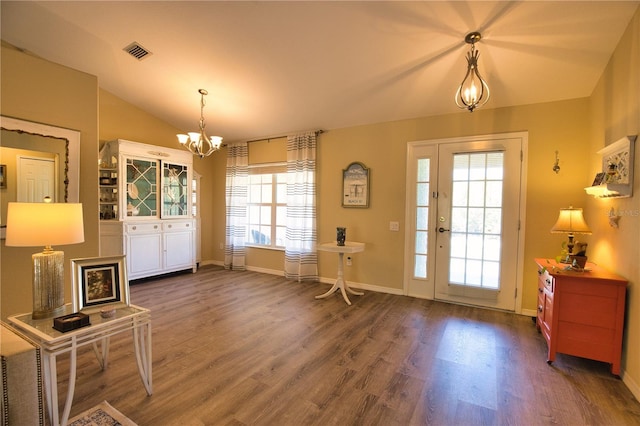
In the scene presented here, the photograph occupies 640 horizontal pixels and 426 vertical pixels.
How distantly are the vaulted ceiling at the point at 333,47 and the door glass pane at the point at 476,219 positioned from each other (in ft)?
2.45

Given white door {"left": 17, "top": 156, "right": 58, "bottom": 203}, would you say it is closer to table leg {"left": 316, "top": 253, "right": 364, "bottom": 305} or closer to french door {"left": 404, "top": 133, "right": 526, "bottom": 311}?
table leg {"left": 316, "top": 253, "right": 364, "bottom": 305}

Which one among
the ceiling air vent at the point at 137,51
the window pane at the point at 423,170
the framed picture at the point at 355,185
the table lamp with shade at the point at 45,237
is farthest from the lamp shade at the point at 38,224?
the window pane at the point at 423,170

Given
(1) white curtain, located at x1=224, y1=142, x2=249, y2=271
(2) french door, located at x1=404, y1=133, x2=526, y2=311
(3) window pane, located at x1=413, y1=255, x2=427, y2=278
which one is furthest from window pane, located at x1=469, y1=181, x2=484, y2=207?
(1) white curtain, located at x1=224, y1=142, x2=249, y2=271

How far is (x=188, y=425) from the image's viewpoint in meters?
1.68

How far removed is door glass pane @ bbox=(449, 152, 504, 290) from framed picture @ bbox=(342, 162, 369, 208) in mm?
1212

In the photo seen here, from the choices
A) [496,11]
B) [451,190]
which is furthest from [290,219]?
[496,11]

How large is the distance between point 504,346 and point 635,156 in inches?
73.3

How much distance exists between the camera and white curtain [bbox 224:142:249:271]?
217 inches

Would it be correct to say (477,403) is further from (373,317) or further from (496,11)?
(496,11)

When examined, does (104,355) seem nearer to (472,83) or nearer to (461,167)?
(472,83)

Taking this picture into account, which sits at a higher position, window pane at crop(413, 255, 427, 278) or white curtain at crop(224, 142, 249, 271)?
white curtain at crop(224, 142, 249, 271)

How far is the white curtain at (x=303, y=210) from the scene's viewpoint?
472cm

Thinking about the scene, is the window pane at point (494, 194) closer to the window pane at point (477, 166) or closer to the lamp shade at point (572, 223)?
the window pane at point (477, 166)

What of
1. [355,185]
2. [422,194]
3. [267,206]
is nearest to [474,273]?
[422,194]
